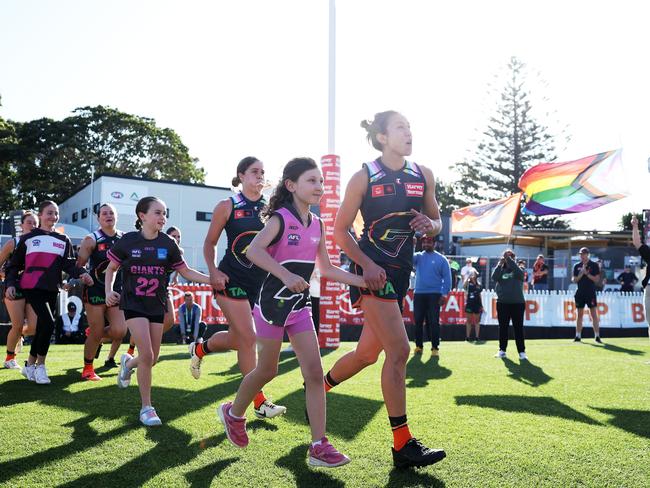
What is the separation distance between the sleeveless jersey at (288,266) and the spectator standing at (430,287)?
771 cm

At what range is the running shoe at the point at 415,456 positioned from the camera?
12.5 feet

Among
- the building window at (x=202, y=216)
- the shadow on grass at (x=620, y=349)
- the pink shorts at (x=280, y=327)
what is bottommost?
the shadow on grass at (x=620, y=349)

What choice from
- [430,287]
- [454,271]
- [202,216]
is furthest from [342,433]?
[202,216]

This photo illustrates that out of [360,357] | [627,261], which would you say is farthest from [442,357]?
[627,261]

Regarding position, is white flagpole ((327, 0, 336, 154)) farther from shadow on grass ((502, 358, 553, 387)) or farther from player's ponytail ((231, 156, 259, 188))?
player's ponytail ((231, 156, 259, 188))

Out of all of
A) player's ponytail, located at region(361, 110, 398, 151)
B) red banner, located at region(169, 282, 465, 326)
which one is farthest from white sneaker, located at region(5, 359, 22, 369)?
player's ponytail, located at region(361, 110, 398, 151)

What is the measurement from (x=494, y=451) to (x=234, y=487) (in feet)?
6.03

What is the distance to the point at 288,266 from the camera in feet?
13.1

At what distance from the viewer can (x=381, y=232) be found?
421cm

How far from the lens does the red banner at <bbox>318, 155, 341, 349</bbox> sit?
1273cm

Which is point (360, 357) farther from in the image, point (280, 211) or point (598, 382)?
Answer: point (598, 382)

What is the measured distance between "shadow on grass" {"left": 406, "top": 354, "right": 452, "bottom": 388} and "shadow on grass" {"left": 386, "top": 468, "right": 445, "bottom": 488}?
368cm

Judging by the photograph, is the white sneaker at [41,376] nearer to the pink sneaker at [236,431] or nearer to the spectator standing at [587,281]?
the pink sneaker at [236,431]

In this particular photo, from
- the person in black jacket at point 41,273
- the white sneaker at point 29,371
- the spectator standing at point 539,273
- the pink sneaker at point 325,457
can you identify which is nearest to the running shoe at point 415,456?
the pink sneaker at point 325,457
